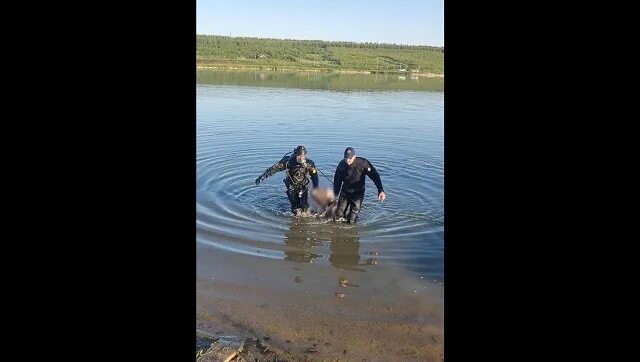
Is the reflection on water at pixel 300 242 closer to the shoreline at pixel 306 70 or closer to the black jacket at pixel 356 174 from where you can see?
the black jacket at pixel 356 174

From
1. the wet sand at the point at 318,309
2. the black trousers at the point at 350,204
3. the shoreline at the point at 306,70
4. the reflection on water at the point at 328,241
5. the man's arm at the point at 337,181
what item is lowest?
the wet sand at the point at 318,309

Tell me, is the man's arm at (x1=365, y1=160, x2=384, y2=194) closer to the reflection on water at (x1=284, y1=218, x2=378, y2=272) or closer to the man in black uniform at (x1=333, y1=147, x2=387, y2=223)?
the man in black uniform at (x1=333, y1=147, x2=387, y2=223)

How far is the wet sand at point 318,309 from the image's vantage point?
577 cm

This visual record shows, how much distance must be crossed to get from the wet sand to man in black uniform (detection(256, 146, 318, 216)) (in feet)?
5.60

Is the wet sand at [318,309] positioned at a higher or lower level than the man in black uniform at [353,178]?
lower

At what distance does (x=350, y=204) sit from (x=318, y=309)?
3560 millimetres

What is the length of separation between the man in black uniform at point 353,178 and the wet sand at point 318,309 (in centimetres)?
148

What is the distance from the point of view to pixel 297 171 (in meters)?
10.2

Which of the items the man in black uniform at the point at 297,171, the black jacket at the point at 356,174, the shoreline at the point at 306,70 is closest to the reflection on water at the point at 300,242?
the man in black uniform at the point at 297,171
